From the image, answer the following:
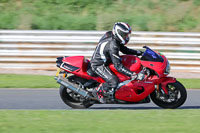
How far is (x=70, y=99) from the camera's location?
8344 millimetres

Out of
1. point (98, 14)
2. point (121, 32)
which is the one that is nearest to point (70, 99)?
point (121, 32)

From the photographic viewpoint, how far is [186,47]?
13.2m

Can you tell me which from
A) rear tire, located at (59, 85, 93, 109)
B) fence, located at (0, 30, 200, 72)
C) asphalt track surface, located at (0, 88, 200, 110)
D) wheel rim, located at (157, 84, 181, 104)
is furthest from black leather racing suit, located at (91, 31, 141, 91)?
fence, located at (0, 30, 200, 72)

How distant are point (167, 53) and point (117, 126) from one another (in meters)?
7.47

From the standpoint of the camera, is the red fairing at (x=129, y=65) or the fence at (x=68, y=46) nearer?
the red fairing at (x=129, y=65)

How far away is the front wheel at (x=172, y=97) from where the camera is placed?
779cm

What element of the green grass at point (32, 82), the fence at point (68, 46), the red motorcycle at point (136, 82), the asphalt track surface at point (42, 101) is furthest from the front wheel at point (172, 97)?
the fence at point (68, 46)

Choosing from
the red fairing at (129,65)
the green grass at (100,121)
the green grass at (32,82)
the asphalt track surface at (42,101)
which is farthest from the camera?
the green grass at (32,82)

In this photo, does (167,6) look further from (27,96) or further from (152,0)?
(27,96)

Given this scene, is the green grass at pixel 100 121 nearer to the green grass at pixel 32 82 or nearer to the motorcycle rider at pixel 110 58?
the motorcycle rider at pixel 110 58

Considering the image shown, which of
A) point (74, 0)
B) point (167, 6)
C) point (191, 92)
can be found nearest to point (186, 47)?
point (191, 92)

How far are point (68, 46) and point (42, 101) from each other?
4.35 meters

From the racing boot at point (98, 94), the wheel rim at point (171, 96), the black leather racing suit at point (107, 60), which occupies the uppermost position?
the black leather racing suit at point (107, 60)

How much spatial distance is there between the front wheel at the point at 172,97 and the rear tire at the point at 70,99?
140 centimetres
